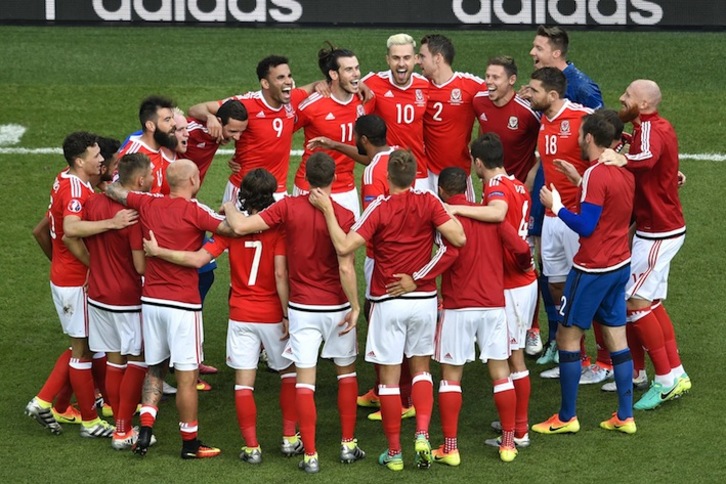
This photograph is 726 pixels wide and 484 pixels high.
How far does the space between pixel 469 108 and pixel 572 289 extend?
2.59 m

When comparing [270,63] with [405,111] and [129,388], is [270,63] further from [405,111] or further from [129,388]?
[129,388]

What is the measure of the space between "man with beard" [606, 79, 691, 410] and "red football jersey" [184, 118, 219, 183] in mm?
3485

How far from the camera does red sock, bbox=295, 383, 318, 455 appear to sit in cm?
840

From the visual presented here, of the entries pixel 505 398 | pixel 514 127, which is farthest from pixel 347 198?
pixel 505 398

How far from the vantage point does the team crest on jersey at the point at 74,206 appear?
8867mm

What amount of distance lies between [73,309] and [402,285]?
2.54 metres

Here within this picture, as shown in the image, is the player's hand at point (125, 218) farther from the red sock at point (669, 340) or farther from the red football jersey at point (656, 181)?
the red sock at point (669, 340)

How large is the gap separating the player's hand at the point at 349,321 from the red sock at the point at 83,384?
1.98 metres

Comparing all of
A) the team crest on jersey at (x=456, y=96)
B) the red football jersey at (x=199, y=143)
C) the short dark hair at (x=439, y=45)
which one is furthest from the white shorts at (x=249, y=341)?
the short dark hair at (x=439, y=45)


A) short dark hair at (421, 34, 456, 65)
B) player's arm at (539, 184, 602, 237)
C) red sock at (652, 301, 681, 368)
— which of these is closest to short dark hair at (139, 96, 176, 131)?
short dark hair at (421, 34, 456, 65)

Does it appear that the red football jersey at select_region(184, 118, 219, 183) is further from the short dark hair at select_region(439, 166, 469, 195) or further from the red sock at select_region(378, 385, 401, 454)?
the red sock at select_region(378, 385, 401, 454)

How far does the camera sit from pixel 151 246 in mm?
8422

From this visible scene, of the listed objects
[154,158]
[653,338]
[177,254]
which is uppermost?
[154,158]

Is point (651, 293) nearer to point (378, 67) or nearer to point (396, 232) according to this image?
point (396, 232)
